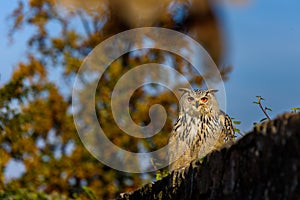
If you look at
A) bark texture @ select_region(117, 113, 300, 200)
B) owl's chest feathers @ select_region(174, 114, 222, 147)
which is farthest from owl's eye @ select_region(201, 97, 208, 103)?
bark texture @ select_region(117, 113, 300, 200)

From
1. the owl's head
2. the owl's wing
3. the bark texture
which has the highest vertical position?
the owl's head

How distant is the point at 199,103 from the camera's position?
6746 millimetres

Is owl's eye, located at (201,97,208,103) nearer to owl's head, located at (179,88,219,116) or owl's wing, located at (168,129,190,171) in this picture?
owl's head, located at (179,88,219,116)

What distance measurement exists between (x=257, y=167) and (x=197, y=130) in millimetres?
3688

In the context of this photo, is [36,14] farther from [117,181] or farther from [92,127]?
[117,181]

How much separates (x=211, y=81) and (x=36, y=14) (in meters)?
8.01

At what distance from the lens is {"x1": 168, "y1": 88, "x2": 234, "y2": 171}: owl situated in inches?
247

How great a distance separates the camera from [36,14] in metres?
16.7

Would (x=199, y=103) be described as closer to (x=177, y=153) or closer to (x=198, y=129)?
(x=198, y=129)

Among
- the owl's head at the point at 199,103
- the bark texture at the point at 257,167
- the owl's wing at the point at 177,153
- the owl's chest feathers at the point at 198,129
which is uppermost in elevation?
the owl's head at the point at 199,103

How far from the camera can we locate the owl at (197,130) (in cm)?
627

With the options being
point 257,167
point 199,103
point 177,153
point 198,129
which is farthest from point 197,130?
point 257,167

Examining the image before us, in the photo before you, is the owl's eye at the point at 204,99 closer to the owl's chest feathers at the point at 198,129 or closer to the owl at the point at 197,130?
the owl at the point at 197,130

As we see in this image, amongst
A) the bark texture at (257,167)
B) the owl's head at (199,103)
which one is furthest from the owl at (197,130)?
the bark texture at (257,167)
